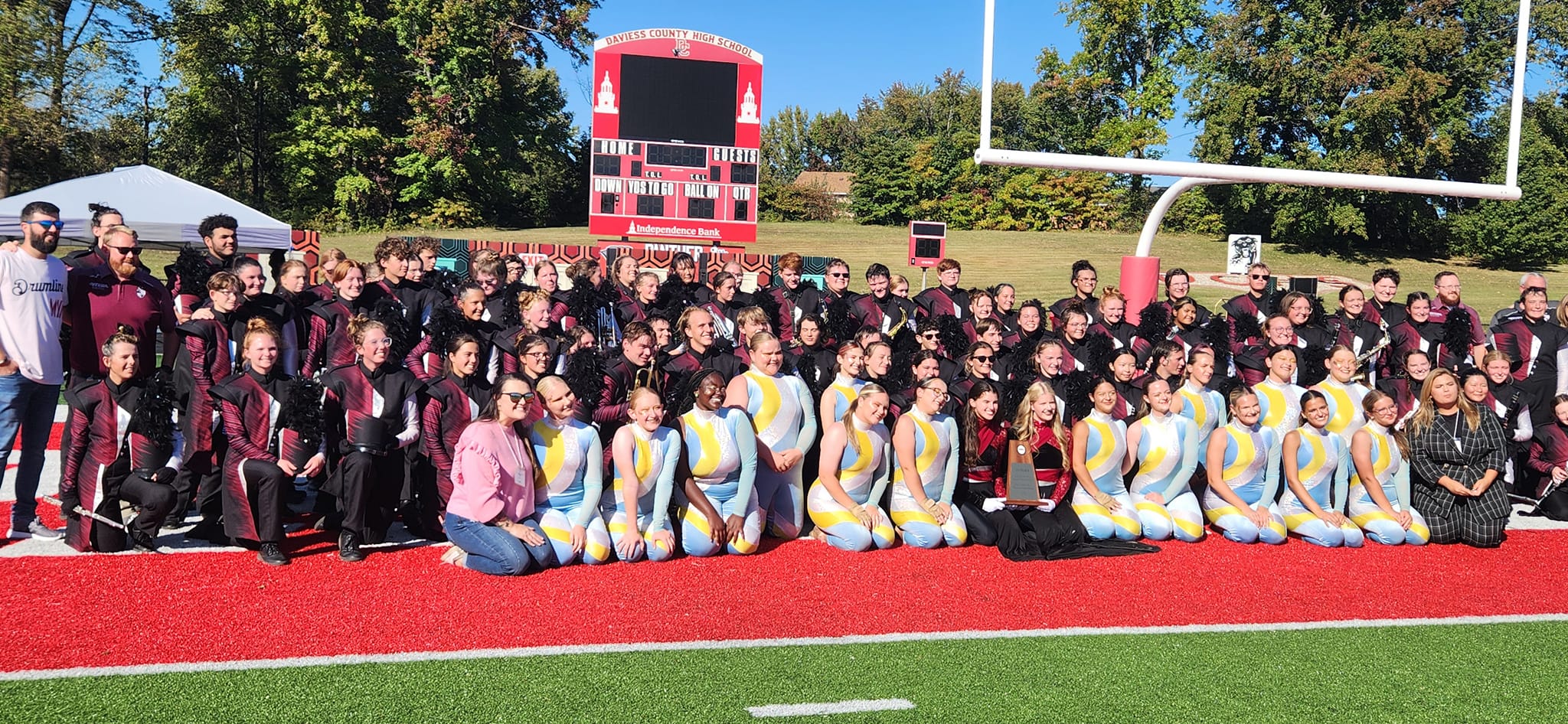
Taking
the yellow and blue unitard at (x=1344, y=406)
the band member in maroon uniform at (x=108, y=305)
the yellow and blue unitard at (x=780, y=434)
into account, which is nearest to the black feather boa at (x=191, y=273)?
the band member in maroon uniform at (x=108, y=305)

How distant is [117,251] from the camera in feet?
19.1

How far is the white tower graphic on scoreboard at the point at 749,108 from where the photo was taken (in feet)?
52.4

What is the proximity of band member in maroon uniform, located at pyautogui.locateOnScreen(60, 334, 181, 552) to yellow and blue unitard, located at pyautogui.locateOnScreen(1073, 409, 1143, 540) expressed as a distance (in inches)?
195

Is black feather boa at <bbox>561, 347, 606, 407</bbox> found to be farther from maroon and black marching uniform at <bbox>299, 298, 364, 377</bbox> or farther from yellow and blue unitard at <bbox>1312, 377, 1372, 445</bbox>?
yellow and blue unitard at <bbox>1312, 377, 1372, 445</bbox>

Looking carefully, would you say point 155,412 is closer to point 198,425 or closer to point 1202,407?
point 198,425

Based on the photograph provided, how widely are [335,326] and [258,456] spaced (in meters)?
1.78

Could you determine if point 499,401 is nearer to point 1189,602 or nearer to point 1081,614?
point 1081,614

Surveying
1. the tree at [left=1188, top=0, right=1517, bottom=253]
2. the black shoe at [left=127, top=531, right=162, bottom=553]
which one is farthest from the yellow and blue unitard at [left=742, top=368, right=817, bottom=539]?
the tree at [left=1188, top=0, right=1517, bottom=253]

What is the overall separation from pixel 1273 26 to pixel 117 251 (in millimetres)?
9466

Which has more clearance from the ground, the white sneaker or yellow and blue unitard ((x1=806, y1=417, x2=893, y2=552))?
yellow and blue unitard ((x1=806, y1=417, x2=893, y2=552))

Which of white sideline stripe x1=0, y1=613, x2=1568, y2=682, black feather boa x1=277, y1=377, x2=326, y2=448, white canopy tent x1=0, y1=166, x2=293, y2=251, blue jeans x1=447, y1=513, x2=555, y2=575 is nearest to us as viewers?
white sideline stripe x1=0, y1=613, x2=1568, y2=682

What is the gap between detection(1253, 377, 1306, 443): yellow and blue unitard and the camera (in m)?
7.16

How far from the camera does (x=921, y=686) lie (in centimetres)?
→ 407

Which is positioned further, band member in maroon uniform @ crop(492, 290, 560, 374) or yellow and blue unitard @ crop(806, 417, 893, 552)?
band member in maroon uniform @ crop(492, 290, 560, 374)
